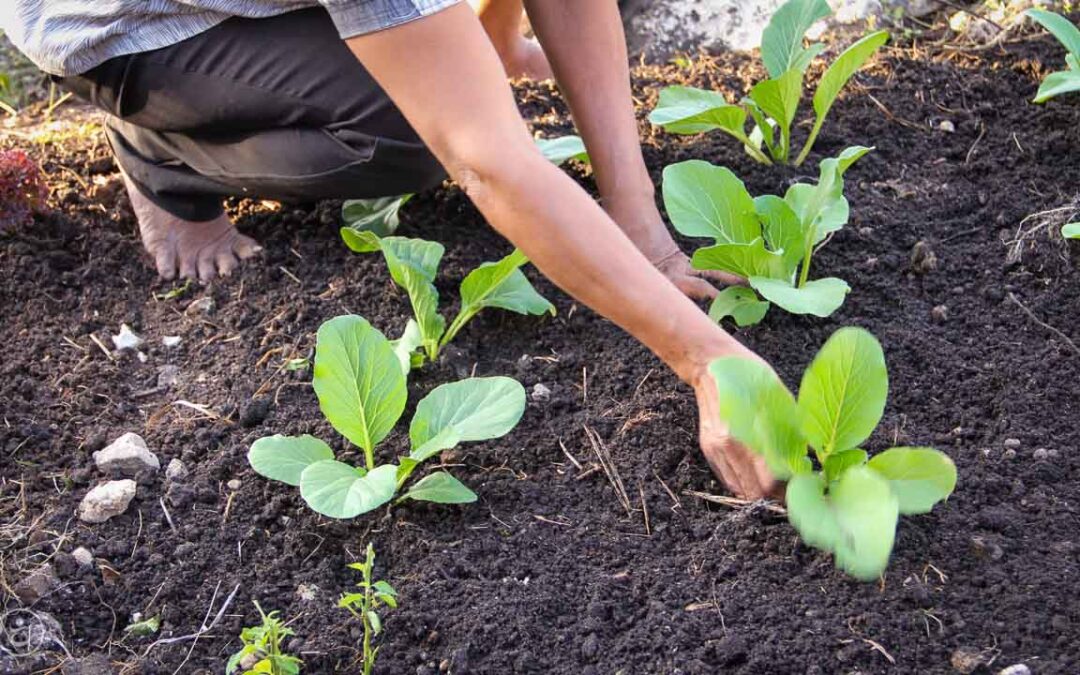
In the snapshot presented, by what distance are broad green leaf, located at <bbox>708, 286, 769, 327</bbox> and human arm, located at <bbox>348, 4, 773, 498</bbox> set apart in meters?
0.44

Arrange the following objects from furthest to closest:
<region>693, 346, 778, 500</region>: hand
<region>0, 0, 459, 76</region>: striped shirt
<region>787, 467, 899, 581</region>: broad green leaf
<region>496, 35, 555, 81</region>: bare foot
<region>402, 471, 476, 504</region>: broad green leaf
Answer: <region>496, 35, 555, 81</region>: bare foot
<region>0, 0, 459, 76</region>: striped shirt
<region>402, 471, 476, 504</region>: broad green leaf
<region>693, 346, 778, 500</region>: hand
<region>787, 467, 899, 581</region>: broad green leaf

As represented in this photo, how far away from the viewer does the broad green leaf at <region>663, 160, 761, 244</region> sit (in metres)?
2.42

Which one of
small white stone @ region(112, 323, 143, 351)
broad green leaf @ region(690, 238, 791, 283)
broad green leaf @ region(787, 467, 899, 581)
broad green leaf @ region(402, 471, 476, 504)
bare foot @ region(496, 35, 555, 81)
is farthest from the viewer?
bare foot @ region(496, 35, 555, 81)

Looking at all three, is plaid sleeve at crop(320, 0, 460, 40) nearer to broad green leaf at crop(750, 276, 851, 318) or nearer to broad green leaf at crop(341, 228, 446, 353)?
broad green leaf at crop(341, 228, 446, 353)

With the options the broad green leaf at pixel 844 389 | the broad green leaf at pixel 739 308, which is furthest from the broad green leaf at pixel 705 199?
the broad green leaf at pixel 844 389

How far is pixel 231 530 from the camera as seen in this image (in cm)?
213

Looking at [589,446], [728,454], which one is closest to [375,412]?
[589,446]

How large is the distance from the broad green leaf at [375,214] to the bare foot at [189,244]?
0.77 ft

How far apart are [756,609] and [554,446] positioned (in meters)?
0.55

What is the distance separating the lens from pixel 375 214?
2.84 meters

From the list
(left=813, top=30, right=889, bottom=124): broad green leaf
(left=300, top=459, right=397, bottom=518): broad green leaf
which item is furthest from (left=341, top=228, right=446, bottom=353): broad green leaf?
(left=813, top=30, right=889, bottom=124): broad green leaf

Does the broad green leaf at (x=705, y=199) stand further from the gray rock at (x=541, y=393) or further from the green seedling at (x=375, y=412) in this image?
the green seedling at (x=375, y=412)

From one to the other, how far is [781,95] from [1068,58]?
67 centimetres

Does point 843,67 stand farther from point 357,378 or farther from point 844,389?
point 357,378
